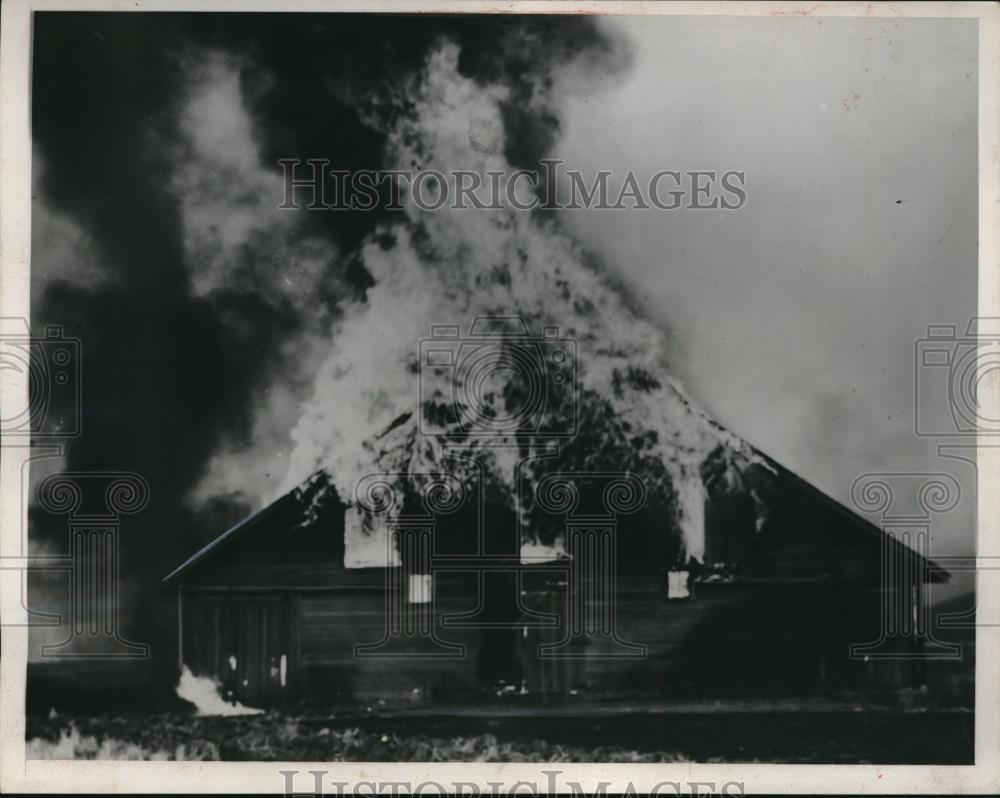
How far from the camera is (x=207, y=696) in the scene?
177 centimetres

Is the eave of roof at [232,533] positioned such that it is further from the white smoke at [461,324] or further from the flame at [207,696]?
the flame at [207,696]

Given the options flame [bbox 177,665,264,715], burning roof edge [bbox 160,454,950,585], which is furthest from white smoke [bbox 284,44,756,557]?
flame [bbox 177,665,264,715]

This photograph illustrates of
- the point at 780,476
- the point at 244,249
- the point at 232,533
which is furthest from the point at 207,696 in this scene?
the point at 780,476

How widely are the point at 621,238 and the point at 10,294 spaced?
1.51 meters

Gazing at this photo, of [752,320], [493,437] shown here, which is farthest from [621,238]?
[493,437]

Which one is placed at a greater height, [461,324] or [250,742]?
[461,324]

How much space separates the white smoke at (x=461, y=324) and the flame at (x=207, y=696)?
0.53 m

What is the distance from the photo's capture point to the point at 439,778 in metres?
1.77

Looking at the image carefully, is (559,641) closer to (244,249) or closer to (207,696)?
(207,696)

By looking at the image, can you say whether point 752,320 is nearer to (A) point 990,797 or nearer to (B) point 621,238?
(B) point 621,238

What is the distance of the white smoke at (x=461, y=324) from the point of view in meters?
1.77

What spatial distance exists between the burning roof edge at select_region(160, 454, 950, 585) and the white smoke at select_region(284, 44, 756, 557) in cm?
4

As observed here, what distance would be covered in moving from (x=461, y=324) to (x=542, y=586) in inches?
26.3

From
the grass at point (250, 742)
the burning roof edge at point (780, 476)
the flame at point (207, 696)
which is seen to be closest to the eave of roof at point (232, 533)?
the burning roof edge at point (780, 476)
